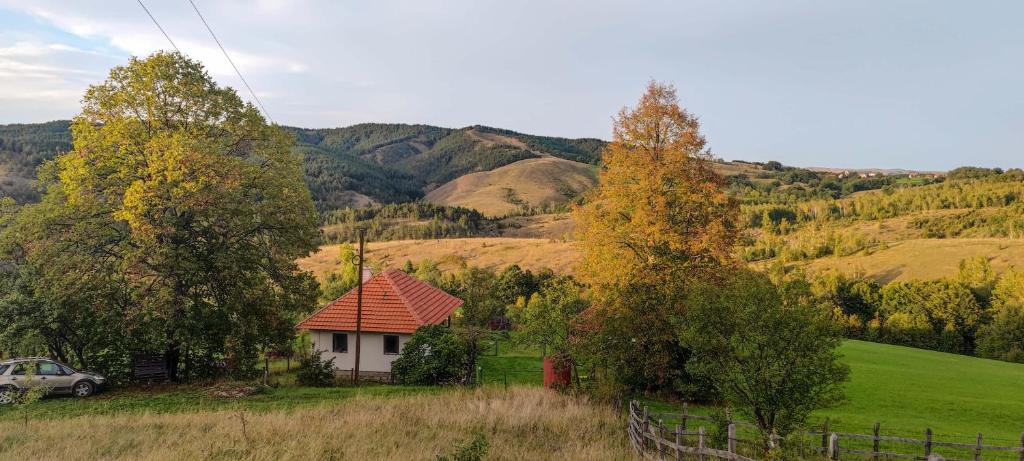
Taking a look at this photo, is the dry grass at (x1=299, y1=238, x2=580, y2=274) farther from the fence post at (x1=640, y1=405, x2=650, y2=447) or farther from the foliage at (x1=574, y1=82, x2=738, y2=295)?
the fence post at (x1=640, y1=405, x2=650, y2=447)

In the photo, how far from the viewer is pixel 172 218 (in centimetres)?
2162

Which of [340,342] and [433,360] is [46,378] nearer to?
[340,342]

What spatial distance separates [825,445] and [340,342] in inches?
946

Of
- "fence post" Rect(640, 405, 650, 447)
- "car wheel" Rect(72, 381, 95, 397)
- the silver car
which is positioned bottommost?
"car wheel" Rect(72, 381, 95, 397)

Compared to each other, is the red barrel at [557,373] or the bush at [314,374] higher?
the red barrel at [557,373]

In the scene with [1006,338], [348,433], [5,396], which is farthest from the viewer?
[1006,338]

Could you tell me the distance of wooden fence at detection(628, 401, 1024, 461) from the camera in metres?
11.9

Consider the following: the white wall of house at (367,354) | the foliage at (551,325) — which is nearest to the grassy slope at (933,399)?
the foliage at (551,325)

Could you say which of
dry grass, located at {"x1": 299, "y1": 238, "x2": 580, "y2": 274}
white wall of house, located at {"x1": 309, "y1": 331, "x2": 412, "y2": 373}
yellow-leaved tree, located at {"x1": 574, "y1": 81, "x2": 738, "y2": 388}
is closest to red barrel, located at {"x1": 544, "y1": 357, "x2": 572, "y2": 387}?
yellow-leaved tree, located at {"x1": 574, "y1": 81, "x2": 738, "y2": 388}

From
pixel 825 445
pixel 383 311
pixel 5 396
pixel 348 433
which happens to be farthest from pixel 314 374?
pixel 825 445

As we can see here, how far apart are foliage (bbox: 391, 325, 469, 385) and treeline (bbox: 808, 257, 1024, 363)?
4280 cm

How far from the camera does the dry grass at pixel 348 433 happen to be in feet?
41.1

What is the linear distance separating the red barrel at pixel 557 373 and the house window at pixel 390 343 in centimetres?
1029

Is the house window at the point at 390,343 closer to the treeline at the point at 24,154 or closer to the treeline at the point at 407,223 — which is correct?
the treeline at the point at 24,154
